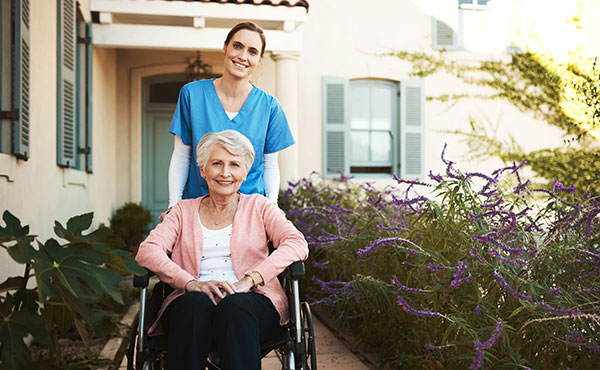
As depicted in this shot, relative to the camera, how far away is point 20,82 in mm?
3262

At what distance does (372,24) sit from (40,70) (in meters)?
4.96

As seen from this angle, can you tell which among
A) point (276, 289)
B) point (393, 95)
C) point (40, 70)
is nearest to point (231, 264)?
point (276, 289)

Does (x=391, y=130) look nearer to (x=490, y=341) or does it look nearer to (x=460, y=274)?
(x=460, y=274)

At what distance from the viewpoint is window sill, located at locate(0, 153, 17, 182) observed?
2.97m

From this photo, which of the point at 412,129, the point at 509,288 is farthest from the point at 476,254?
the point at 412,129

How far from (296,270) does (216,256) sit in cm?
33

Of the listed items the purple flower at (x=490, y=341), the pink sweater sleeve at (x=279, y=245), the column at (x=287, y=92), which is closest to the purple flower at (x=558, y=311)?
the purple flower at (x=490, y=341)

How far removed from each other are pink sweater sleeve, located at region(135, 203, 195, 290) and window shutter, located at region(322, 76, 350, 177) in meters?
5.62

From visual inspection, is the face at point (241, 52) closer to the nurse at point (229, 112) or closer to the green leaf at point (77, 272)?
the nurse at point (229, 112)

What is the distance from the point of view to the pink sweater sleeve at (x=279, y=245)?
7.16ft

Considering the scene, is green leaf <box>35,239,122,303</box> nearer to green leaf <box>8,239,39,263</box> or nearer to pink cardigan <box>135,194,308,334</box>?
green leaf <box>8,239,39,263</box>

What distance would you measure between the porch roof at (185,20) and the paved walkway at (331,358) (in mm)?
3607

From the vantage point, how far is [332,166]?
7957 mm

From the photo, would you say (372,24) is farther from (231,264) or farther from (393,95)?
(231,264)
